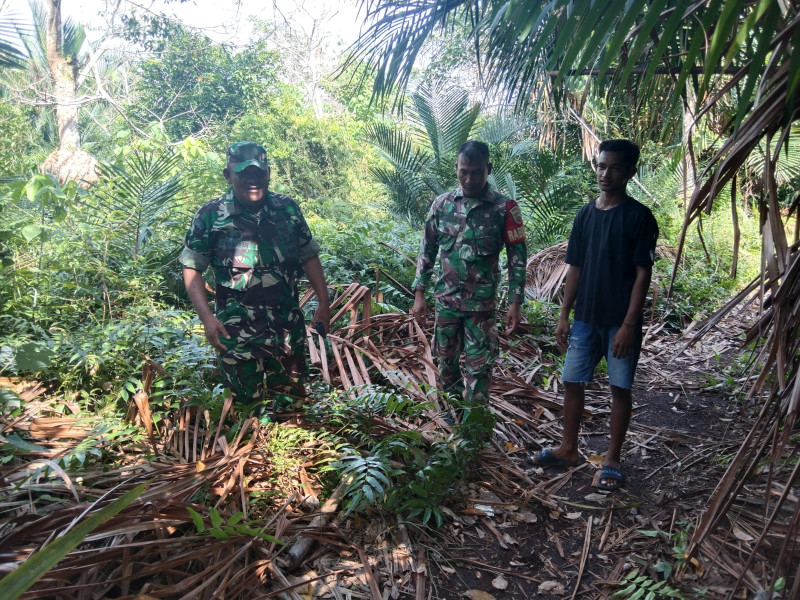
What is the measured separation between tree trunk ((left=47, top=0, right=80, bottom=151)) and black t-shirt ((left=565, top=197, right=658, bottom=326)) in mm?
10315

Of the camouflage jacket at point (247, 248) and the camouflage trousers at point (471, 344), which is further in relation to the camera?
the camouflage trousers at point (471, 344)

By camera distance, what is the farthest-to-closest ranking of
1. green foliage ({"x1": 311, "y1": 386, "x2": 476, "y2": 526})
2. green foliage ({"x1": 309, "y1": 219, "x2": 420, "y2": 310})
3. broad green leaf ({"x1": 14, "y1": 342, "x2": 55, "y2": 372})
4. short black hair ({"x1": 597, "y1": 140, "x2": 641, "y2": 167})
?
green foliage ({"x1": 309, "y1": 219, "x2": 420, "y2": 310}), short black hair ({"x1": 597, "y1": 140, "x2": 641, "y2": 167}), green foliage ({"x1": 311, "y1": 386, "x2": 476, "y2": 526}), broad green leaf ({"x1": 14, "y1": 342, "x2": 55, "y2": 372})

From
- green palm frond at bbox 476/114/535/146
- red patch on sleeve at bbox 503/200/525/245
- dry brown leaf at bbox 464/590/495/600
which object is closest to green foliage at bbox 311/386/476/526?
dry brown leaf at bbox 464/590/495/600

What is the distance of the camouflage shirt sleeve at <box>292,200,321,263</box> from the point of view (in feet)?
11.0

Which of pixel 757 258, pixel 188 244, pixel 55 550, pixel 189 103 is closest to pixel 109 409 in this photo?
pixel 188 244

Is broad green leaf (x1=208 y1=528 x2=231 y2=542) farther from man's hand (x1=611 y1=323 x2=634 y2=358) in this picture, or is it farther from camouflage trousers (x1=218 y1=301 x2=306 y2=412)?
man's hand (x1=611 y1=323 x2=634 y2=358)

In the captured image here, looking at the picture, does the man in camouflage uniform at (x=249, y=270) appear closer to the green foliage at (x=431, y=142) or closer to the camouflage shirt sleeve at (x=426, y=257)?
the camouflage shirt sleeve at (x=426, y=257)

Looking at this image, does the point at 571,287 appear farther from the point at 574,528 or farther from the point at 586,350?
the point at 574,528

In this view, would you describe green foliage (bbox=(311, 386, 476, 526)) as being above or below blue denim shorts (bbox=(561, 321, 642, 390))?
below

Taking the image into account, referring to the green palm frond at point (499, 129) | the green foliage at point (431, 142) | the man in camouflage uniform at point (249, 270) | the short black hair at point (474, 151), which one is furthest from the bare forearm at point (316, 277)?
the green palm frond at point (499, 129)

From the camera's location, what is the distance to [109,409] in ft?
11.1

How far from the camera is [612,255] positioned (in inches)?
123

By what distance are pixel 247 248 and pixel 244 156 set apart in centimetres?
50

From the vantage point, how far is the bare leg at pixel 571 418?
3.35 m
